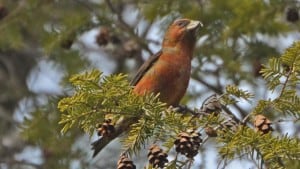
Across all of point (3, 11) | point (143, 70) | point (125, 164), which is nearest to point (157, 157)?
point (125, 164)

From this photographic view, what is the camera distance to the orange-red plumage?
432 cm

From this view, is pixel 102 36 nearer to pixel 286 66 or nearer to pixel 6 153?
pixel 6 153

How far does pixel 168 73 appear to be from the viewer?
4398mm

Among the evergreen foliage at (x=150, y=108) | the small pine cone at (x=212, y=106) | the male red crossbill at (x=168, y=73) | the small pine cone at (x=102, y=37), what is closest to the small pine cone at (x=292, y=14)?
the male red crossbill at (x=168, y=73)

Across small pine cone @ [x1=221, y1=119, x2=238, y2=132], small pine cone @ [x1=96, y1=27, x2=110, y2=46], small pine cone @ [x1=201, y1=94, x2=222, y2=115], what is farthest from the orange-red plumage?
small pine cone @ [x1=221, y1=119, x2=238, y2=132]

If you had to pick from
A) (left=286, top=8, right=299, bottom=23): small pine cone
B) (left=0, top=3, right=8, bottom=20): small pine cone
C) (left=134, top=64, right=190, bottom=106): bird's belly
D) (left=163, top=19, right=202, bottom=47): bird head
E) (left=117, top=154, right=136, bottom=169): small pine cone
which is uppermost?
(left=0, top=3, right=8, bottom=20): small pine cone

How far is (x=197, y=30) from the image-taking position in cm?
490

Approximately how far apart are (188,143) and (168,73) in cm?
182

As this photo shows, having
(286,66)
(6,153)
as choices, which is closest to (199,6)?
(6,153)

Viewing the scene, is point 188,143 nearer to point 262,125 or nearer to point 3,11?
point 262,125

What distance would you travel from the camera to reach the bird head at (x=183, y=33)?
484 centimetres

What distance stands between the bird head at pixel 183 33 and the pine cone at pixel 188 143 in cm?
222

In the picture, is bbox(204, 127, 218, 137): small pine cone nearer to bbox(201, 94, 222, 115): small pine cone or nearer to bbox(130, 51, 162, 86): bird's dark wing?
bbox(201, 94, 222, 115): small pine cone

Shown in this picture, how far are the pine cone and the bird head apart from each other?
7.27 ft
